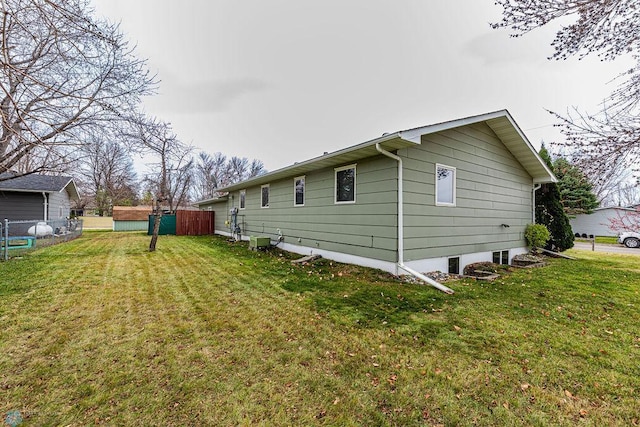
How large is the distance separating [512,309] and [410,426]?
3.25m

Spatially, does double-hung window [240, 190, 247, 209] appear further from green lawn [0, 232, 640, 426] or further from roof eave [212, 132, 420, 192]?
green lawn [0, 232, 640, 426]

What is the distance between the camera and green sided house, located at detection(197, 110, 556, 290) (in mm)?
5871

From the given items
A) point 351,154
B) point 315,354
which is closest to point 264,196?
point 351,154

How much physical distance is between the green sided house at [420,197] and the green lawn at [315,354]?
4.40 feet

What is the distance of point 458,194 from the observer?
7.04 m

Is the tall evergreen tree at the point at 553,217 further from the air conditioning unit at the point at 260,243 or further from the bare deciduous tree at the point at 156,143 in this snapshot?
the bare deciduous tree at the point at 156,143

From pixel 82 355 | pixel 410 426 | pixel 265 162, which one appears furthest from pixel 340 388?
pixel 265 162

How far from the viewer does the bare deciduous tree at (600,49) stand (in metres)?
3.47

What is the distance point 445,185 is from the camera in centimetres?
679

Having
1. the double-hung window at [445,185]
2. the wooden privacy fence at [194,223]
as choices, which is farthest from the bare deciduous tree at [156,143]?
the double-hung window at [445,185]

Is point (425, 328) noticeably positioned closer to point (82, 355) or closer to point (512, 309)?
point (512, 309)

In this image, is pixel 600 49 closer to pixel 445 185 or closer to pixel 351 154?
pixel 445 185

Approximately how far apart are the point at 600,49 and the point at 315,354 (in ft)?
17.5

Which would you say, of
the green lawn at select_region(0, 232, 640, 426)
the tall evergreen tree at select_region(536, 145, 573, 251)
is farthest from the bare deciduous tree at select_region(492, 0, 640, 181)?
the tall evergreen tree at select_region(536, 145, 573, 251)
